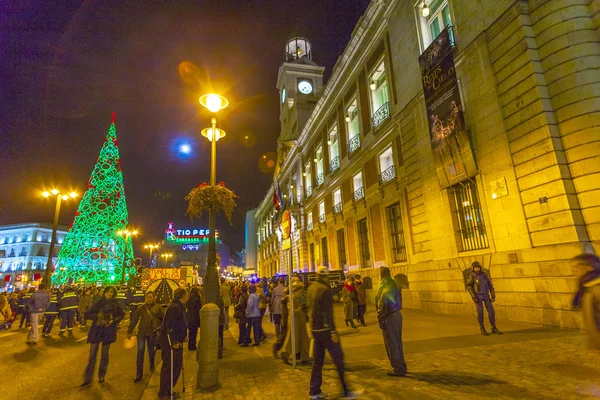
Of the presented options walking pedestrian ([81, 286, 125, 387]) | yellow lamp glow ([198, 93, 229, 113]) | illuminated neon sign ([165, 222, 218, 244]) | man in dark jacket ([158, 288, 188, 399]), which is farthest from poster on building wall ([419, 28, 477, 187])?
illuminated neon sign ([165, 222, 218, 244])

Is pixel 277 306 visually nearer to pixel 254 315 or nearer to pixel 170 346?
pixel 254 315

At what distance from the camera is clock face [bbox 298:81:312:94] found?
145ft

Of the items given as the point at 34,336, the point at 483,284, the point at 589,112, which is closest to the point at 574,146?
the point at 589,112

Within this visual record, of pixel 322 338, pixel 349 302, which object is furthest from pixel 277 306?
pixel 322 338

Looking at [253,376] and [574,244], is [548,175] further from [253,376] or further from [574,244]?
[253,376]

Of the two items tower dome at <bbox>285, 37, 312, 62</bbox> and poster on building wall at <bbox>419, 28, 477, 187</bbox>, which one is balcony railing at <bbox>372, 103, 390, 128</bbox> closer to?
poster on building wall at <bbox>419, 28, 477, 187</bbox>

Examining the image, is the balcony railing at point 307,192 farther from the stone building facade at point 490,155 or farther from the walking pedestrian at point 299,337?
the walking pedestrian at point 299,337

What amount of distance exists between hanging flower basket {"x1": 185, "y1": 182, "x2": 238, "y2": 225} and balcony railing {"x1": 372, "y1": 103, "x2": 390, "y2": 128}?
11.8 meters

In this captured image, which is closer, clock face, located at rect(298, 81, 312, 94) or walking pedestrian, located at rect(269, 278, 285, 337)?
walking pedestrian, located at rect(269, 278, 285, 337)

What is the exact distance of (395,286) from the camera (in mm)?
5723

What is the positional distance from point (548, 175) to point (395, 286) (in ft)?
21.4

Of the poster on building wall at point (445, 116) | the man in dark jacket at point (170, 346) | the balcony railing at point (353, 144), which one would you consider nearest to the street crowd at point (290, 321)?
the man in dark jacket at point (170, 346)

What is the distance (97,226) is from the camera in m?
28.2

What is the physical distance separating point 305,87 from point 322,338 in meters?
43.3
